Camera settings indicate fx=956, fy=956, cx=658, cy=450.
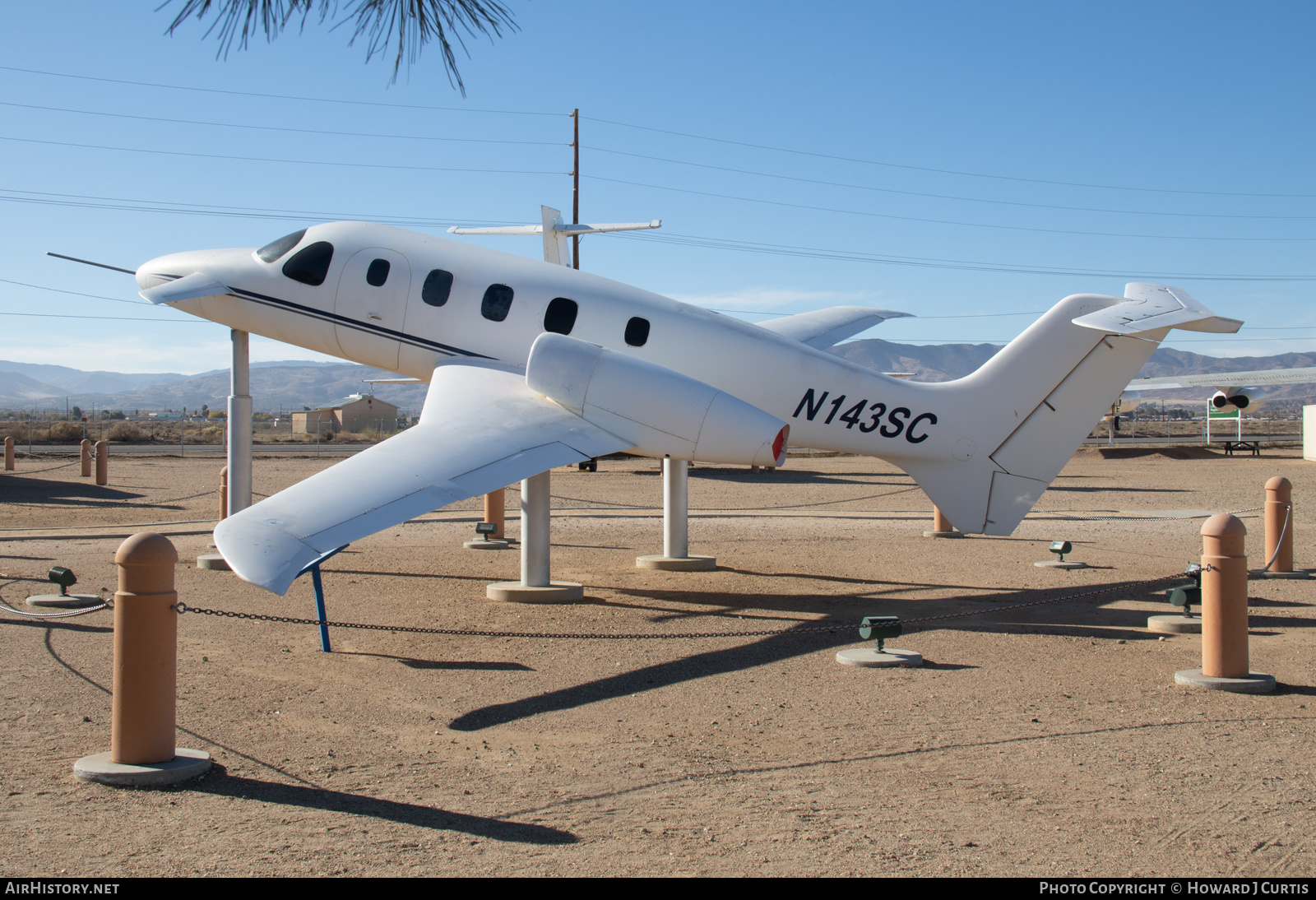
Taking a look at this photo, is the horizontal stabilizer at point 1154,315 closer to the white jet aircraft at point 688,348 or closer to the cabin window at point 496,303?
the white jet aircraft at point 688,348

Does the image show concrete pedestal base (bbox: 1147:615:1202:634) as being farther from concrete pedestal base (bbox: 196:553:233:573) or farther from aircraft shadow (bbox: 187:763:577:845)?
concrete pedestal base (bbox: 196:553:233:573)

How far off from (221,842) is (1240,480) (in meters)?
34.1

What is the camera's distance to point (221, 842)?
444 centimetres

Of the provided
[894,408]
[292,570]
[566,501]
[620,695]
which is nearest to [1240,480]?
[566,501]

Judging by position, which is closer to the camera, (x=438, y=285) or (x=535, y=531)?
(x=535, y=531)

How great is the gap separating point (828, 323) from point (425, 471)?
26.2 ft

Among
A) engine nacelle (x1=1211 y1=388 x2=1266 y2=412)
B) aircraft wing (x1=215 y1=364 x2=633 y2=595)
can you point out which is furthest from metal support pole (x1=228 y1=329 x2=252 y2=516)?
engine nacelle (x1=1211 y1=388 x2=1266 y2=412)

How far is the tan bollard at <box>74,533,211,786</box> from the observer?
5285mm

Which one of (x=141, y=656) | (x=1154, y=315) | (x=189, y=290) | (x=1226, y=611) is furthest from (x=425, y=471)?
(x=1154, y=315)

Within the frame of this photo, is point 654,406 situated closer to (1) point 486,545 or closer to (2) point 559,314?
(2) point 559,314

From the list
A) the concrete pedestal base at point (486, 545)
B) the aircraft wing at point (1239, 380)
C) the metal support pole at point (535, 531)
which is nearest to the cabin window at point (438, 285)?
the metal support pole at point (535, 531)

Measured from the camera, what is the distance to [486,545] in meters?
16.0

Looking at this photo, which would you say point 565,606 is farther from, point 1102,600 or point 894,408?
point 1102,600

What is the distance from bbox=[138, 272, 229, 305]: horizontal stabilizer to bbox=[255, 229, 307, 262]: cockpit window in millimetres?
671
